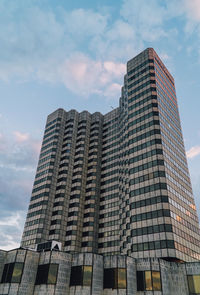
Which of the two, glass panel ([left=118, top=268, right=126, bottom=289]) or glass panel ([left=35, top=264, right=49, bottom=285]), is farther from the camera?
glass panel ([left=118, top=268, right=126, bottom=289])

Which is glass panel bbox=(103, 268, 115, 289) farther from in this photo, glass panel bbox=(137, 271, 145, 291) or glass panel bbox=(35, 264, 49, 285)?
glass panel bbox=(35, 264, 49, 285)

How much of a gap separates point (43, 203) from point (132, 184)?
4025cm

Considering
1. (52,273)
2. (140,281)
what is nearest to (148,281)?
(140,281)

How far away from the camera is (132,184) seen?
72.6 metres

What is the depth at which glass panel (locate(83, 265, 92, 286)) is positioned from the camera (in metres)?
41.5

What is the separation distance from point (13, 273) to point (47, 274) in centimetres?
554

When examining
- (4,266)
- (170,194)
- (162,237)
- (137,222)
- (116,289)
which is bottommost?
(116,289)

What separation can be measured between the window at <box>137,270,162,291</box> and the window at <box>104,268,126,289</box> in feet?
13.4

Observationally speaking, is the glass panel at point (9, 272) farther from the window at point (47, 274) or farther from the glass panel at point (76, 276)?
the glass panel at point (76, 276)

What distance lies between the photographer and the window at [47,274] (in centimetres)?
4038

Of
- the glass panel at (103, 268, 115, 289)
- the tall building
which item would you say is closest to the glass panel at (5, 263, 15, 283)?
the glass panel at (103, 268, 115, 289)

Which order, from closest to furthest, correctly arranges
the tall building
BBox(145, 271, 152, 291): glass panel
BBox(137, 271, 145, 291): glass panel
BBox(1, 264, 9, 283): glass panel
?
BBox(1, 264, 9, 283): glass panel
BBox(145, 271, 152, 291): glass panel
BBox(137, 271, 145, 291): glass panel
the tall building

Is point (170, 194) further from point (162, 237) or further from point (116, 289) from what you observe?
point (116, 289)

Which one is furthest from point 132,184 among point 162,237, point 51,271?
point 51,271
